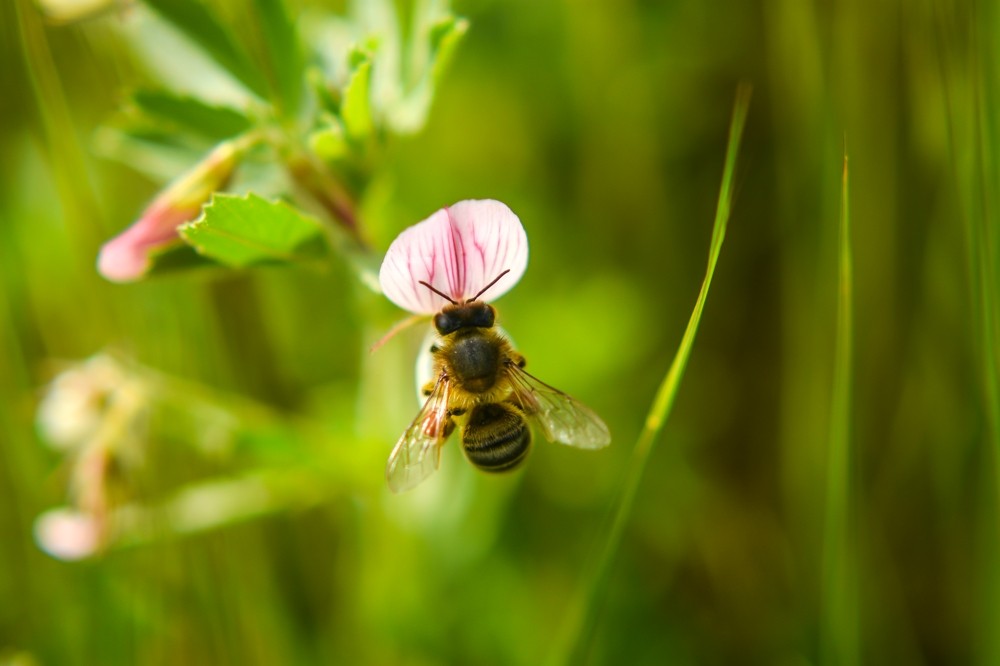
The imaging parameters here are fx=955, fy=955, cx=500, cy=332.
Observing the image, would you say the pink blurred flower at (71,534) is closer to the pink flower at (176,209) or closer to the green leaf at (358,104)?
the pink flower at (176,209)

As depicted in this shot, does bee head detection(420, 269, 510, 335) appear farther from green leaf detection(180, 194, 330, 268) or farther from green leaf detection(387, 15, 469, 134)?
green leaf detection(387, 15, 469, 134)

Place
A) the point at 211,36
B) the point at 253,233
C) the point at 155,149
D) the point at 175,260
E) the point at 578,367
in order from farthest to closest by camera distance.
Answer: the point at 578,367 < the point at 155,149 < the point at 211,36 < the point at 175,260 < the point at 253,233

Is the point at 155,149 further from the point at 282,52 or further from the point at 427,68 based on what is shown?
the point at 427,68

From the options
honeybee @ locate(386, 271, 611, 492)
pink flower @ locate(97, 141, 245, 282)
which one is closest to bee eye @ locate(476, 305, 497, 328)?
honeybee @ locate(386, 271, 611, 492)

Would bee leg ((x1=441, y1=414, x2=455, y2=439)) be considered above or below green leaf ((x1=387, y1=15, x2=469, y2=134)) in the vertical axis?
below

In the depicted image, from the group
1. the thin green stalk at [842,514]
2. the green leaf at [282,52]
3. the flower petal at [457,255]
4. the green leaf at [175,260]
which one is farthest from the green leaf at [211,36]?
the thin green stalk at [842,514]

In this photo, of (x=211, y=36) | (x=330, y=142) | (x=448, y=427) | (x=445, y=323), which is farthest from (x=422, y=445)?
(x=211, y=36)

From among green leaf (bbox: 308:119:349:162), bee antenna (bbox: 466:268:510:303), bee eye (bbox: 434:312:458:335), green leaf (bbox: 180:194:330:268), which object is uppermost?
green leaf (bbox: 308:119:349:162)
